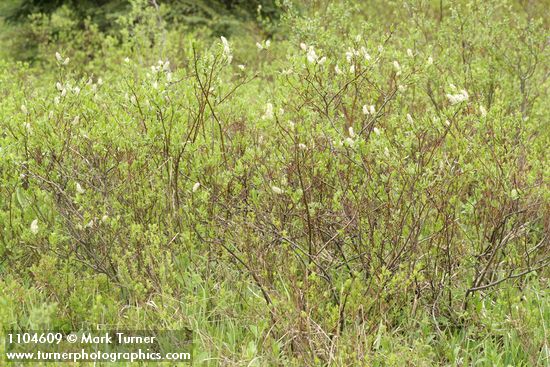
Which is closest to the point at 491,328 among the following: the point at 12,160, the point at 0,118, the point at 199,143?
the point at 199,143

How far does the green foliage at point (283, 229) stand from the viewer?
142 inches

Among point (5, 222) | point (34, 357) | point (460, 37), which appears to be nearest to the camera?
point (34, 357)

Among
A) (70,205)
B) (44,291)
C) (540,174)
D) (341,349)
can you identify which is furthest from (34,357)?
(540,174)

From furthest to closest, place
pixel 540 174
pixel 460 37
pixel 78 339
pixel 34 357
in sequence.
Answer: pixel 460 37
pixel 540 174
pixel 78 339
pixel 34 357

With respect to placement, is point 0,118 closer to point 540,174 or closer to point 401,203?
point 401,203

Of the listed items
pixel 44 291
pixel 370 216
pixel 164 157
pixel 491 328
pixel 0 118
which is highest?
pixel 0 118

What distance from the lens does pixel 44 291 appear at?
393 cm

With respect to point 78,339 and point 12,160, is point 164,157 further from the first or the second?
point 78,339

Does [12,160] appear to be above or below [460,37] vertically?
below

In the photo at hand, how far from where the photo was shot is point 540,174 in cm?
453

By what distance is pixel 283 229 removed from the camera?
4070 mm

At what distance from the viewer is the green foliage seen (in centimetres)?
360

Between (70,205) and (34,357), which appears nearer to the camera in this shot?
(34,357)

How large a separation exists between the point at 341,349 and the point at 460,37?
4.25m
